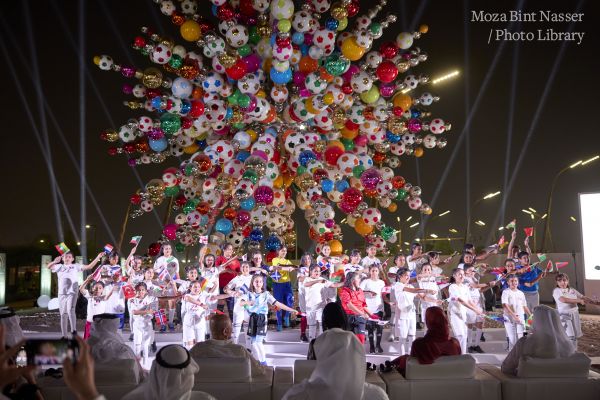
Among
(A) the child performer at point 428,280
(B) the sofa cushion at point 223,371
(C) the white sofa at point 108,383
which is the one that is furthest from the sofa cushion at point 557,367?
(A) the child performer at point 428,280

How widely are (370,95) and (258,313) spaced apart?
5.92 metres

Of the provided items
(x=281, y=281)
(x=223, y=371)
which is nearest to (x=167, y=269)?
(x=281, y=281)

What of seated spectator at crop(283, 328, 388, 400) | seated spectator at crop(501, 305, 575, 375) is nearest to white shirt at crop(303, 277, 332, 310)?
seated spectator at crop(501, 305, 575, 375)

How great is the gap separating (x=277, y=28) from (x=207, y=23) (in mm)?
1720

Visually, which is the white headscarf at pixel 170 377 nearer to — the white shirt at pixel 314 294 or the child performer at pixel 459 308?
the child performer at pixel 459 308

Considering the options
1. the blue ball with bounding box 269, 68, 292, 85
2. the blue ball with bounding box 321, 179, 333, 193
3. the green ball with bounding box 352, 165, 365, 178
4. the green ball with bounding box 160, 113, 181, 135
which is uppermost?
the blue ball with bounding box 269, 68, 292, 85

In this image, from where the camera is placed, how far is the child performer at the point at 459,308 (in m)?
8.65

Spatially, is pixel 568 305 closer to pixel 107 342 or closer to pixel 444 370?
pixel 444 370

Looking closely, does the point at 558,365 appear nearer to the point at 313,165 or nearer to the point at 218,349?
the point at 218,349

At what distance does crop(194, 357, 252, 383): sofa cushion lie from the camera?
4629mm

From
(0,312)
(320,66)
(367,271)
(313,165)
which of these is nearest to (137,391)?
(0,312)

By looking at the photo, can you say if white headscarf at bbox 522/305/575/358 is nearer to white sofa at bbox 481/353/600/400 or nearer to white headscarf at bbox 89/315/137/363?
white sofa at bbox 481/353/600/400

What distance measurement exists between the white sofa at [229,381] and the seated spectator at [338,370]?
5.19 ft

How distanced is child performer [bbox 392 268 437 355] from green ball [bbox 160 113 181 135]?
218 inches
